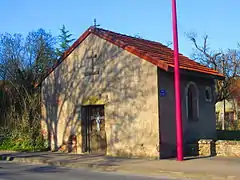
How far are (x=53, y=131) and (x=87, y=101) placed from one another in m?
2.98

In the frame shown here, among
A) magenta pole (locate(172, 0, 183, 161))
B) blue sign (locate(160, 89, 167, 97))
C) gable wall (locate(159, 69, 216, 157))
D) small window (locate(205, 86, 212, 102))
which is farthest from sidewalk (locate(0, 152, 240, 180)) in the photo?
small window (locate(205, 86, 212, 102))

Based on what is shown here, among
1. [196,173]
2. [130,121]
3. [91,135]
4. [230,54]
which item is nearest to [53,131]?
[91,135]

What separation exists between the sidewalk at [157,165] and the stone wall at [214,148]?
80 centimetres

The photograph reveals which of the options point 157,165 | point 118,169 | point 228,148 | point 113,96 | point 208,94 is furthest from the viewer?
point 208,94

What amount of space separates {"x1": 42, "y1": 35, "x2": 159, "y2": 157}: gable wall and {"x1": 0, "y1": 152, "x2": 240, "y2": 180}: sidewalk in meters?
1.06

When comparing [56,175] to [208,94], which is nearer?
[56,175]

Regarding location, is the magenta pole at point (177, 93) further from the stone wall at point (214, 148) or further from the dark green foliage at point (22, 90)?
the dark green foliage at point (22, 90)

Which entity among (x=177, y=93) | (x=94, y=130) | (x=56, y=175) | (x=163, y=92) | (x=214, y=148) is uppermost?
(x=163, y=92)

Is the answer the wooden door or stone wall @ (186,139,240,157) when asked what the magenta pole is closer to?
stone wall @ (186,139,240,157)

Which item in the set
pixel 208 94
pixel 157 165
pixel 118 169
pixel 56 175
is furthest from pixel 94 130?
pixel 56 175

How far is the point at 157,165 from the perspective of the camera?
12930 millimetres

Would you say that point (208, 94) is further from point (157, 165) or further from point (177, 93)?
point (157, 165)

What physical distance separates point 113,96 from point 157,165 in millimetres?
4533

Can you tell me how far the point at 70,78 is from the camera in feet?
61.1
